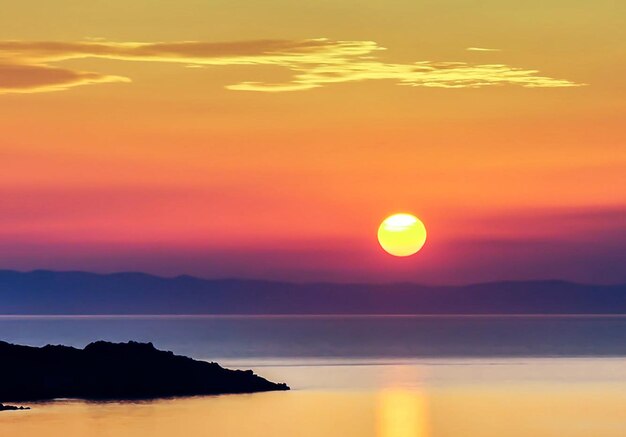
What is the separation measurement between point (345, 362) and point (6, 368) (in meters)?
74.4

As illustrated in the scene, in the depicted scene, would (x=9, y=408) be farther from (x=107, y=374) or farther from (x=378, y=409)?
(x=378, y=409)

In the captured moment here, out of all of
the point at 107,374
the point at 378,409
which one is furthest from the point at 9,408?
the point at 378,409

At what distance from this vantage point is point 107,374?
4058 inches

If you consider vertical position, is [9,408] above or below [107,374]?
below

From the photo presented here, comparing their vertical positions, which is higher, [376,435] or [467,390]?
[467,390]

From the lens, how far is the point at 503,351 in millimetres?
199250

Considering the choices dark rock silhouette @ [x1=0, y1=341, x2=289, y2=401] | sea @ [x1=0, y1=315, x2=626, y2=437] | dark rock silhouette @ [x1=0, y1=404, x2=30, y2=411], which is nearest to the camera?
sea @ [x1=0, y1=315, x2=626, y2=437]

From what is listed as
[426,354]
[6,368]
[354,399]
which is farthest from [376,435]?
[426,354]

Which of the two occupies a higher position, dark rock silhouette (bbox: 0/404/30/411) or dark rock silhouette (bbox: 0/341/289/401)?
dark rock silhouette (bbox: 0/341/289/401)

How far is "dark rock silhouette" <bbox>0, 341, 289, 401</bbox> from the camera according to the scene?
9888 centimetres

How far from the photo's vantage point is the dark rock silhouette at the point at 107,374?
3893 inches

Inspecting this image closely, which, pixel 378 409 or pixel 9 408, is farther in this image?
pixel 378 409

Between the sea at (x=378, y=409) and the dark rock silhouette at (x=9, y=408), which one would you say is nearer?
the sea at (x=378, y=409)

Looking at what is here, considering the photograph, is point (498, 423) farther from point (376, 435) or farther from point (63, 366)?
point (63, 366)
